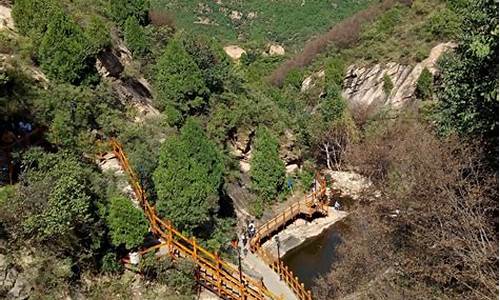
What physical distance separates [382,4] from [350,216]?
46.9 metres

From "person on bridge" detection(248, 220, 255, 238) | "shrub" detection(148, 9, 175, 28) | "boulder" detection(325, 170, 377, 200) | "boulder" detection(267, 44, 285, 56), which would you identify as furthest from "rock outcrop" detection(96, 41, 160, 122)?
"boulder" detection(267, 44, 285, 56)

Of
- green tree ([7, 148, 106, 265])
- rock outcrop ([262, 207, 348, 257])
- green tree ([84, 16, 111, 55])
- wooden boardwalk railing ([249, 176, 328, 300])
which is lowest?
rock outcrop ([262, 207, 348, 257])

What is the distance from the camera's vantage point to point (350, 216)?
32.8 metres

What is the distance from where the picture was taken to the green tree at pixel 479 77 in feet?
35.3

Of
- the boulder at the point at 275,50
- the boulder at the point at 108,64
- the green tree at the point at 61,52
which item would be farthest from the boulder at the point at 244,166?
the boulder at the point at 275,50

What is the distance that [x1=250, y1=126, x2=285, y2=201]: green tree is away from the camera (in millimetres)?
32344

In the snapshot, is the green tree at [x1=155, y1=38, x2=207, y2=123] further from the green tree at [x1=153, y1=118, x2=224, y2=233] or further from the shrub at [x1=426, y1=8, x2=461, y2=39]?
the shrub at [x1=426, y1=8, x2=461, y2=39]

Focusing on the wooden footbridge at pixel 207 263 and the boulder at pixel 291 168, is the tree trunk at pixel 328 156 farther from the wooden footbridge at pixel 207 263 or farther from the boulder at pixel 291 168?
the wooden footbridge at pixel 207 263

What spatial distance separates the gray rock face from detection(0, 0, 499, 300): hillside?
0.31 m

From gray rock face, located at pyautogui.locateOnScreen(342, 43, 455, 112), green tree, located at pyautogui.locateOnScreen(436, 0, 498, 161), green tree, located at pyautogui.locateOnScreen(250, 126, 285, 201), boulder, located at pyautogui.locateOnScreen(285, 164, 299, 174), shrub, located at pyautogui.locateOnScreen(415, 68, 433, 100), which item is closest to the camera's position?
green tree, located at pyautogui.locateOnScreen(436, 0, 498, 161)

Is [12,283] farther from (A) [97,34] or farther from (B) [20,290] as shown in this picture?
(A) [97,34]

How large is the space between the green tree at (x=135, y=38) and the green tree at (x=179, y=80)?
399 centimetres

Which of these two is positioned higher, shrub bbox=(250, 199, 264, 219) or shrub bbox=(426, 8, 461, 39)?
shrub bbox=(426, 8, 461, 39)

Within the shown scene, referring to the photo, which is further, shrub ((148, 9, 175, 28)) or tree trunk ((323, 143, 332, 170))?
tree trunk ((323, 143, 332, 170))
